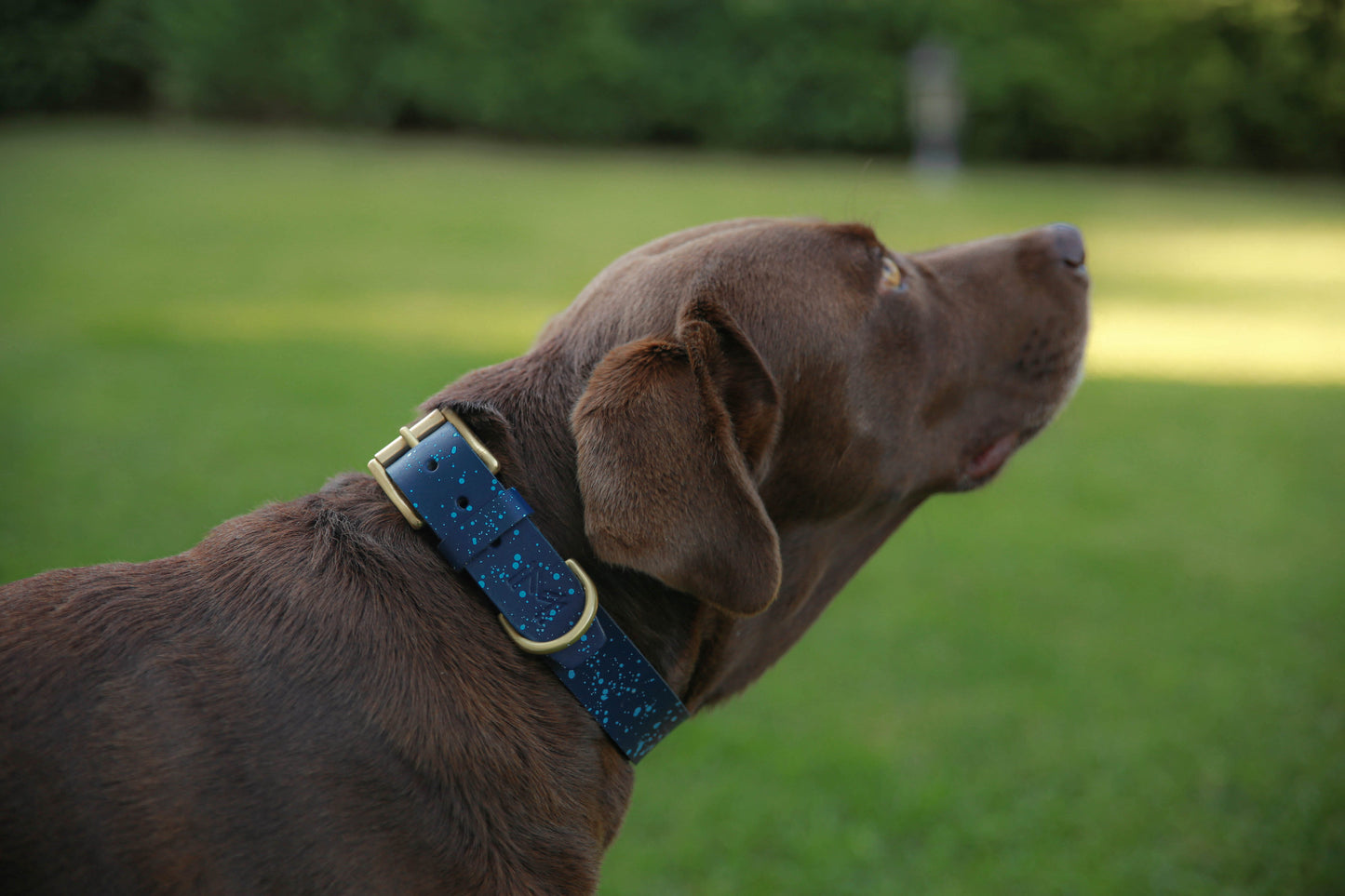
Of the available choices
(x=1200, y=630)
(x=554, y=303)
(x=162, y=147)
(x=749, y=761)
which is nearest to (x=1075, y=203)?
(x=554, y=303)

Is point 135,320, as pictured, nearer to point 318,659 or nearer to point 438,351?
point 438,351

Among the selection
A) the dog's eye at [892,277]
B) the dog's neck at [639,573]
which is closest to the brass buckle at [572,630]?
the dog's neck at [639,573]

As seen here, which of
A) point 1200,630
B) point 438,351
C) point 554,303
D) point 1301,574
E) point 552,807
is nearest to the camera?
point 552,807

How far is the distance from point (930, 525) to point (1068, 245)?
3.16 m

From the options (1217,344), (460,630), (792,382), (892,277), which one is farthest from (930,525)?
(1217,344)

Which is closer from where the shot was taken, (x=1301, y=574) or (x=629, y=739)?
(x=629, y=739)

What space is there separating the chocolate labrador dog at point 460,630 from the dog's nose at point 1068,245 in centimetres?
85

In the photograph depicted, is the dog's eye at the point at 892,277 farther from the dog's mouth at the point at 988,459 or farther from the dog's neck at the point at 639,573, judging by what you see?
the dog's neck at the point at 639,573

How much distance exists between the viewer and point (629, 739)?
1.85m

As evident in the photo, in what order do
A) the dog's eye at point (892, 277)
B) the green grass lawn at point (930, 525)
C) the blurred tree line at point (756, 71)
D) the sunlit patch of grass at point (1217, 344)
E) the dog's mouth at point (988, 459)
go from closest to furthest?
the dog's eye at point (892, 277)
the dog's mouth at point (988, 459)
the green grass lawn at point (930, 525)
the sunlit patch of grass at point (1217, 344)
the blurred tree line at point (756, 71)

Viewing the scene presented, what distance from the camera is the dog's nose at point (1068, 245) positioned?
2.69 m

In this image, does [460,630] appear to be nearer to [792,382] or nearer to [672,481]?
[672,481]

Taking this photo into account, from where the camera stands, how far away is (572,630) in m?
1.73

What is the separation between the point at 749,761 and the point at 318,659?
228 centimetres
